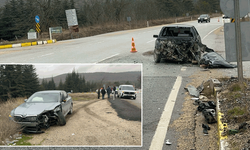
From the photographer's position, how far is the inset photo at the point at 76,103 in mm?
2162

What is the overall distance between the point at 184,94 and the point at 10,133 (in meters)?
6.06

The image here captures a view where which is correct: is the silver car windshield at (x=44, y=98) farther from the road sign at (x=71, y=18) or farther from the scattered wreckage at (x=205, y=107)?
the road sign at (x=71, y=18)

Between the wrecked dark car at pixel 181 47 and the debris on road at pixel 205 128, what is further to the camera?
the wrecked dark car at pixel 181 47

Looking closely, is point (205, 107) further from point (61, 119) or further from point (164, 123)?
point (61, 119)

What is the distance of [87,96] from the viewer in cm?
233

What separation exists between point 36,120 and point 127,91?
26.0 inches

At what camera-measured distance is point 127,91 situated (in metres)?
2.31

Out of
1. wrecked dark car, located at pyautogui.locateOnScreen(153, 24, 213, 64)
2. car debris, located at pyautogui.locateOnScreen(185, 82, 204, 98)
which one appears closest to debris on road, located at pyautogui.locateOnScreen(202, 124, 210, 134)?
car debris, located at pyautogui.locateOnScreen(185, 82, 204, 98)

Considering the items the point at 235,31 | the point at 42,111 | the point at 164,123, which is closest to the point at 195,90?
the point at 235,31

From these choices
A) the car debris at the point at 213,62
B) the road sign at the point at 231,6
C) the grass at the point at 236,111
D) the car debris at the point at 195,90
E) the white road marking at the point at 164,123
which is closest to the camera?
the white road marking at the point at 164,123

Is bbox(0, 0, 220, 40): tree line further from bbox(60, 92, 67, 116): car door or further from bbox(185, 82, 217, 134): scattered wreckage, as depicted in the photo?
bbox(60, 92, 67, 116): car door

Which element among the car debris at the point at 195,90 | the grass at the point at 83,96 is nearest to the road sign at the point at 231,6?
the car debris at the point at 195,90

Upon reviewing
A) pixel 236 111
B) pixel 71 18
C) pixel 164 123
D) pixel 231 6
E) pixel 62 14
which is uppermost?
pixel 62 14

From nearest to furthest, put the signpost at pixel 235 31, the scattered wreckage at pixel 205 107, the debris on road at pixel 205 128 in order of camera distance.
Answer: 1. the debris on road at pixel 205 128
2. the scattered wreckage at pixel 205 107
3. the signpost at pixel 235 31
